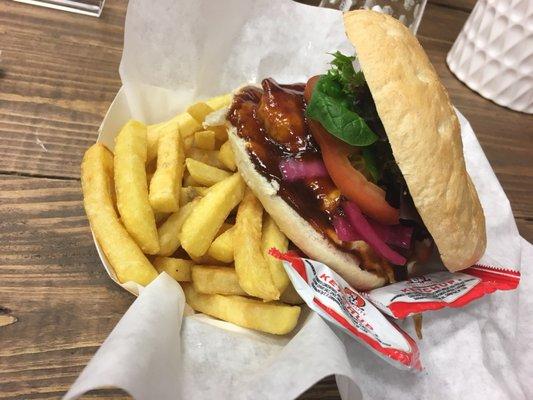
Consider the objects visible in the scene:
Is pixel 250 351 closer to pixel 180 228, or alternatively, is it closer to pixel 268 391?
pixel 268 391

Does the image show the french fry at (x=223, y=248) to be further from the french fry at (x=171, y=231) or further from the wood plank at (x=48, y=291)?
the wood plank at (x=48, y=291)

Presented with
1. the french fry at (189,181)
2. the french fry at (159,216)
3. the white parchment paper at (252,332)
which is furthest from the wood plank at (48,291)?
the french fry at (189,181)

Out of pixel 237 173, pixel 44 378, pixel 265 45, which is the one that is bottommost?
pixel 44 378

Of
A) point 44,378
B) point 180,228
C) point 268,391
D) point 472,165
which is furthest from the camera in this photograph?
point 472,165

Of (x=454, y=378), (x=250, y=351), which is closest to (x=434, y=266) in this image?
(x=454, y=378)

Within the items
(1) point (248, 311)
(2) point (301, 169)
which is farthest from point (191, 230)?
(2) point (301, 169)

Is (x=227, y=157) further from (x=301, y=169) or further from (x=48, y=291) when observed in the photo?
(x=48, y=291)

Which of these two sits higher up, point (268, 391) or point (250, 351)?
point (268, 391)
